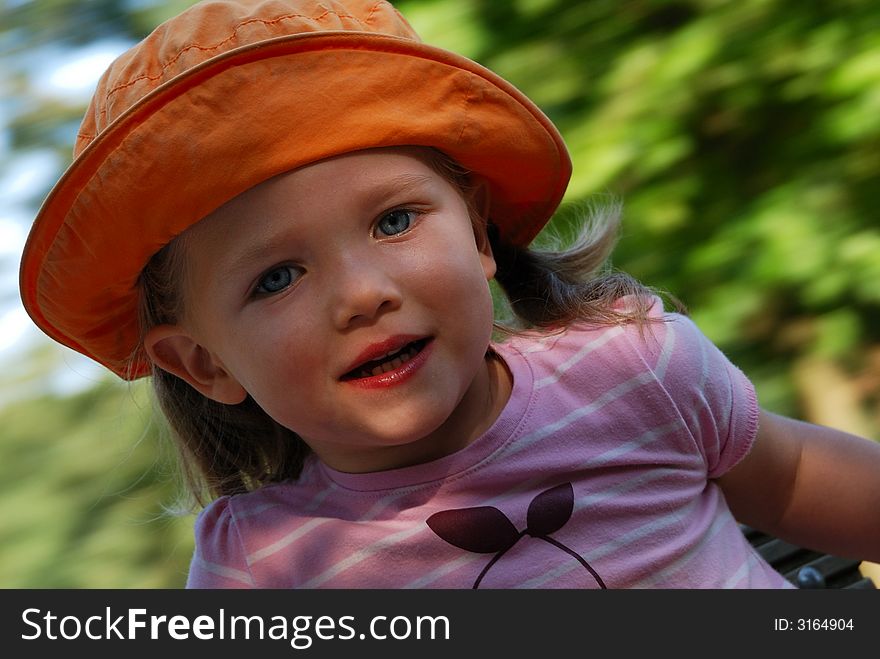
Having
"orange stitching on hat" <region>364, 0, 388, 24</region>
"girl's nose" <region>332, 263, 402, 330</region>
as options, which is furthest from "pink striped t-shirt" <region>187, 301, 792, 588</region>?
"orange stitching on hat" <region>364, 0, 388, 24</region>

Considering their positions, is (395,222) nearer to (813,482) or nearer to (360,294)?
(360,294)

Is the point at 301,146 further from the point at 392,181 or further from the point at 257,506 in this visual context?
the point at 257,506

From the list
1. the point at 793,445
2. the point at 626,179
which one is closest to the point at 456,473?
the point at 793,445

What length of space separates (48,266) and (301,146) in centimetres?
41

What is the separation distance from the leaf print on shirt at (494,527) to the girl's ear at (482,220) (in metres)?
0.37

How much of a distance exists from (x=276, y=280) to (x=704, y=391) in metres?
0.73

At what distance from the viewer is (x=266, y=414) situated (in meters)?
2.02

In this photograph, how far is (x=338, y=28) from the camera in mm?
1562

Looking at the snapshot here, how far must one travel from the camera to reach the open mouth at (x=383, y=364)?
1582 mm

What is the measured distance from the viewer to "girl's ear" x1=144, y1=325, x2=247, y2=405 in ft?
5.86

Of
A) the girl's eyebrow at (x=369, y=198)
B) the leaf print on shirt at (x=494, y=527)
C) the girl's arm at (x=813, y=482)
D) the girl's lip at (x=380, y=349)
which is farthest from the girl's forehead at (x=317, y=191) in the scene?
the girl's arm at (x=813, y=482)

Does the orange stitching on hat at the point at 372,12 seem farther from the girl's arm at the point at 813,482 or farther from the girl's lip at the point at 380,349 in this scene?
the girl's arm at the point at 813,482

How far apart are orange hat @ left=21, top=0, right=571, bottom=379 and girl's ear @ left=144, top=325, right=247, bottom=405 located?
128 mm

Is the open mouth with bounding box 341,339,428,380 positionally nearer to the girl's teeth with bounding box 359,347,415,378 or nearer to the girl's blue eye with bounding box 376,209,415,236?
the girl's teeth with bounding box 359,347,415,378
